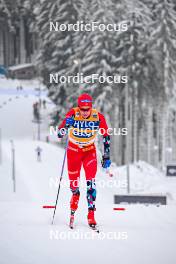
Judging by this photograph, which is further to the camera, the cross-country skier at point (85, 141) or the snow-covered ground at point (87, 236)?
the cross-country skier at point (85, 141)

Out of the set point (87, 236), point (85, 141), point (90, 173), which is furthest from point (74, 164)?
point (87, 236)

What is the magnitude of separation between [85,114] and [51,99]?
1969 cm

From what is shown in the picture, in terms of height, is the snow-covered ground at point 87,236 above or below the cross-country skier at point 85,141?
below

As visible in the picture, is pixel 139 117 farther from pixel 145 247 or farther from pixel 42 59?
pixel 145 247

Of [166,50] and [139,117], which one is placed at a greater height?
[166,50]

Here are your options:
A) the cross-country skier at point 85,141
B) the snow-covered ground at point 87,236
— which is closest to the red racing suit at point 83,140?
the cross-country skier at point 85,141

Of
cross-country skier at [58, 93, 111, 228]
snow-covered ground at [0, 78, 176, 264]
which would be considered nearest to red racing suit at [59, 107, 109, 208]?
cross-country skier at [58, 93, 111, 228]

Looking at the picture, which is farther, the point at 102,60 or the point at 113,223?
the point at 102,60

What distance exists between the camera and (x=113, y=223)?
18.4ft

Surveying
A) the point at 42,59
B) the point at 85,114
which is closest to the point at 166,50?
the point at 42,59

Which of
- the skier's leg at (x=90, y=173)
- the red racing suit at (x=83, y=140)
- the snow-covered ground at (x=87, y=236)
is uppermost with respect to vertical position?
the red racing suit at (x=83, y=140)

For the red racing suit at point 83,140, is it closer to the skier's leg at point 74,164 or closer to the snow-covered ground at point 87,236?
the skier's leg at point 74,164

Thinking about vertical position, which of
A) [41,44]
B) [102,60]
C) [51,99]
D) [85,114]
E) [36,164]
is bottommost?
[36,164]

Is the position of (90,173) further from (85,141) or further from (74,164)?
(85,141)
